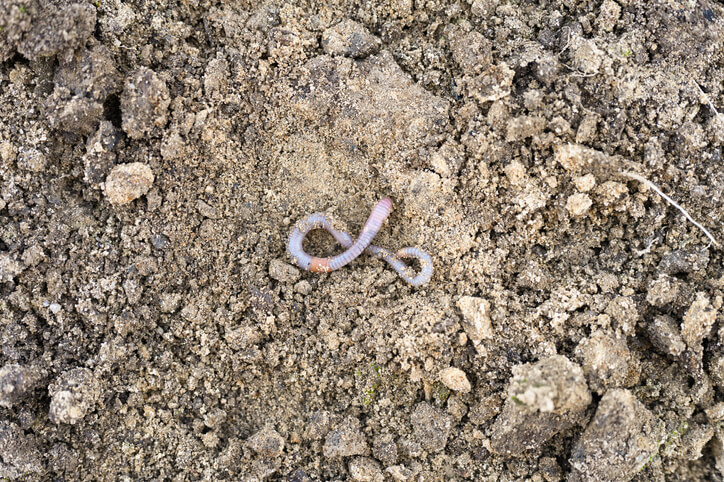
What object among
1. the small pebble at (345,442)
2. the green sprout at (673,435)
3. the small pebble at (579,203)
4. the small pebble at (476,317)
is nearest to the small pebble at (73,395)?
the small pebble at (345,442)

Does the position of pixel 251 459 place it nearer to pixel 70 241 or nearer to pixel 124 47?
pixel 70 241

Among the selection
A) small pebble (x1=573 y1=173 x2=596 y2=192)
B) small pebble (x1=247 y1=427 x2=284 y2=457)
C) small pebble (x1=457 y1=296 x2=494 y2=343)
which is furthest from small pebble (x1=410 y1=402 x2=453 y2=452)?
small pebble (x1=573 y1=173 x2=596 y2=192)

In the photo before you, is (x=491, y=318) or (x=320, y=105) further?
(x=320, y=105)

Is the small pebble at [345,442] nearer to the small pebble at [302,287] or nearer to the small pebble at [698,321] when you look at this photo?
the small pebble at [302,287]

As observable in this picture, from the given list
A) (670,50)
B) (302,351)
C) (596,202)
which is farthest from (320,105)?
(670,50)

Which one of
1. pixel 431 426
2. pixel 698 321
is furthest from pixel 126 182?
pixel 698 321

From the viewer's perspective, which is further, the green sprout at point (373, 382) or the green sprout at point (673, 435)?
the green sprout at point (373, 382)

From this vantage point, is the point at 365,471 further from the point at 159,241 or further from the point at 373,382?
the point at 159,241
